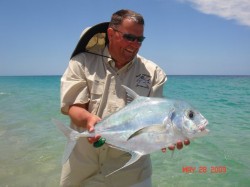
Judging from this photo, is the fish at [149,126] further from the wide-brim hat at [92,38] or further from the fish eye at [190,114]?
the wide-brim hat at [92,38]

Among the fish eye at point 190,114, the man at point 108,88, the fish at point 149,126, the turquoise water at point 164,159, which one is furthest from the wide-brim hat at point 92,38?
the turquoise water at point 164,159

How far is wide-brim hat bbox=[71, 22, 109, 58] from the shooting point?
3.62m

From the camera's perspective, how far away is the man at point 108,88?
3.39 meters

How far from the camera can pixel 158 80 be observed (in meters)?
3.66

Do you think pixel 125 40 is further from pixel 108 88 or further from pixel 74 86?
pixel 74 86

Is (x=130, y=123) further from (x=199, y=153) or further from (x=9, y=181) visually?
(x=199, y=153)

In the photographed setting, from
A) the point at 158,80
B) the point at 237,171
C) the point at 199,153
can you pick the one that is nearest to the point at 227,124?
the point at 199,153

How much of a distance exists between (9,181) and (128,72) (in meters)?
3.93

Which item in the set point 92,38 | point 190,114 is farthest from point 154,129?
point 92,38

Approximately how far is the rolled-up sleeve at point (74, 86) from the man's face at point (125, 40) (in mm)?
384

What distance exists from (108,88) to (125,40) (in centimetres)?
51

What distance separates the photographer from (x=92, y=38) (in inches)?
146
